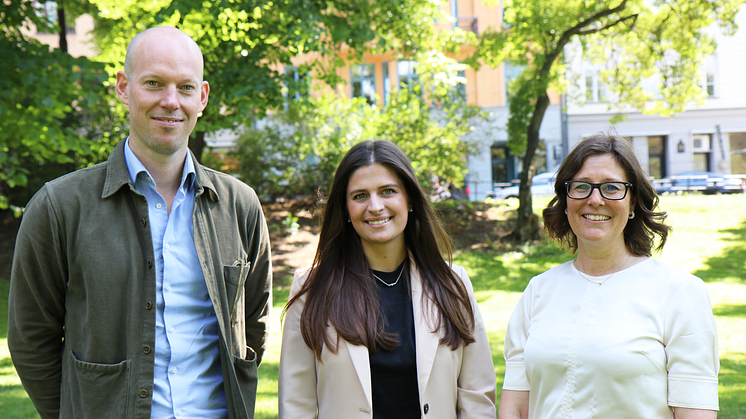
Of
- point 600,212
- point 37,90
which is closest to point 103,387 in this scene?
point 600,212

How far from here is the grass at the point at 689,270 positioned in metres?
6.01

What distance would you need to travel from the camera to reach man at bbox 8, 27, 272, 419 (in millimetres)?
2240

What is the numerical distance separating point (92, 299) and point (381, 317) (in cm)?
122

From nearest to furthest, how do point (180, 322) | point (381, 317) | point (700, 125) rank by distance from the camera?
point (180, 322) < point (381, 317) < point (700, 125)

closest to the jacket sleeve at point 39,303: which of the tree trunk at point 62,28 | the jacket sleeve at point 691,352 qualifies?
the jacket sleeve at point 691,352

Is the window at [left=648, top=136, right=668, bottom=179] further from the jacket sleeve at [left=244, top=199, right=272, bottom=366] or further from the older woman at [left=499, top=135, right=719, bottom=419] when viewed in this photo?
the jacket sleeve at [left=244, top=199, right=272, bottom=366]

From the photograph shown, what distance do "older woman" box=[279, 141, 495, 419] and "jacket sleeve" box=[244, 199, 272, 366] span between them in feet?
0.64

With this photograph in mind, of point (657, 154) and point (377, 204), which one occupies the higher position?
point (377, 204)

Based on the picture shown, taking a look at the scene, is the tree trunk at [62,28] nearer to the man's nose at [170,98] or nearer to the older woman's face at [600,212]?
the man's nose at [170,98]

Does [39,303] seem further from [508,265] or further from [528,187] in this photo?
[528,187]

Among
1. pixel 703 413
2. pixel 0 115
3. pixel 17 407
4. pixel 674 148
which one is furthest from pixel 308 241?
pixel 674 148

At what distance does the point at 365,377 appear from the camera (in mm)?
2562

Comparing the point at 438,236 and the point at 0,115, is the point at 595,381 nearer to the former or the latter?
the point at 438,236

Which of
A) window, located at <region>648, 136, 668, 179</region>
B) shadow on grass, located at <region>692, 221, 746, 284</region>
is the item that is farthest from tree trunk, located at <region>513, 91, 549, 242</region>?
window, located at <region>648, 136, 668, 179</region>
